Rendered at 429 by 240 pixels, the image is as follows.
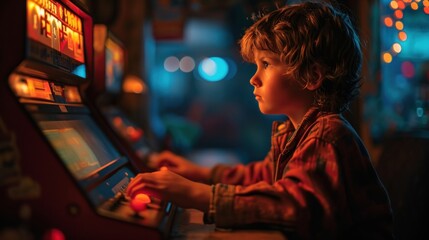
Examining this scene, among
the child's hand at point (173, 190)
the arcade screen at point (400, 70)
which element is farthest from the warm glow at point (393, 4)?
the child's hand at point (173, 190)

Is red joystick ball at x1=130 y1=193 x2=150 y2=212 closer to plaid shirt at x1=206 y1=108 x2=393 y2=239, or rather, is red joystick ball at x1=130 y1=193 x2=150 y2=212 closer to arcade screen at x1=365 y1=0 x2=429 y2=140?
plaid shirt at x1=206 y1=108 x2=393 y2=239

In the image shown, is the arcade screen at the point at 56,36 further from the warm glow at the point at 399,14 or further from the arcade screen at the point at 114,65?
the warm glow at the point at 399,14

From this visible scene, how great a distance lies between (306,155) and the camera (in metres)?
1.19

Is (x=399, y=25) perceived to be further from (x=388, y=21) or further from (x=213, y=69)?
(x=213, y=69)

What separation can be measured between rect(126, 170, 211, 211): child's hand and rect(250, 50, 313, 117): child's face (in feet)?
1.43

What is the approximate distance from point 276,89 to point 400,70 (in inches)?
Answer: 113

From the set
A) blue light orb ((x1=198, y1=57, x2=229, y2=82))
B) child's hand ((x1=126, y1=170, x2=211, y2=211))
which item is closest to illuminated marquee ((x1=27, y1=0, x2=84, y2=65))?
child's hand ((x1=126, y1=170, x2=211, y2=211))

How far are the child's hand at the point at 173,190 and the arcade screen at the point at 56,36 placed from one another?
0.41m

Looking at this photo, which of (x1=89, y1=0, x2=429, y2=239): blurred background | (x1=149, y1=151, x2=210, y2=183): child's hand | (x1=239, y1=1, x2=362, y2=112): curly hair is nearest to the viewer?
(x1=239, y1=1, x2=362, y2=112): curly hair

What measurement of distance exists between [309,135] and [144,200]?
507 millimetres

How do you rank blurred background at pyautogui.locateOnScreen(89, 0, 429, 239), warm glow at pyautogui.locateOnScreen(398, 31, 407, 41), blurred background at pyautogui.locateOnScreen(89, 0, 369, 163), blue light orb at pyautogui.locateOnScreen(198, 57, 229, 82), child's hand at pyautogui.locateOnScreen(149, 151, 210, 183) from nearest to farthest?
1. blurred background at pyautogui.locateOnScreen(89, 0, 429, 239)
2. child's hand at pyautogui.locateOnScreen(149, 151, 210, 183)
3. warm glow at pyautogui.locateOnScreen(398, 31, 407, 41)
4. blurred background at pyautogui.locateOnScreen(89, 0, 369, 163)
5. blue light orb at pyautogui.locateOnScreen(198, 57, 229, 82)

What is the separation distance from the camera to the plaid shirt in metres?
1.10

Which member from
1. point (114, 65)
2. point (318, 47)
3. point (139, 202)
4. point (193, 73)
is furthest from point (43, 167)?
point (193, 73)

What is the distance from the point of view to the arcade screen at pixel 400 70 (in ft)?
11.8
